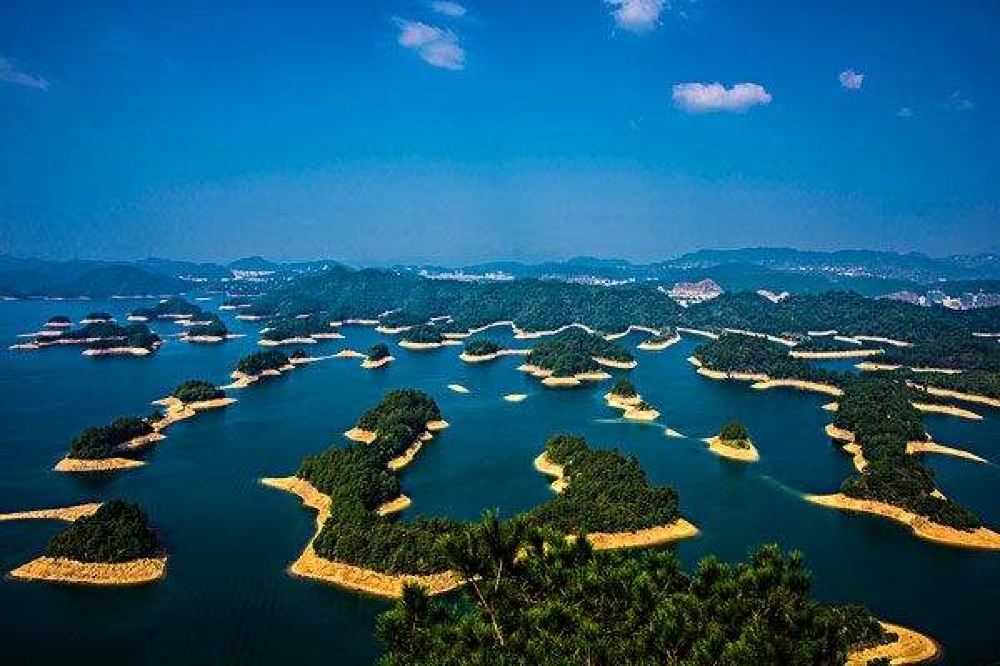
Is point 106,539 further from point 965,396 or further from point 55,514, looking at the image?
point 965,396

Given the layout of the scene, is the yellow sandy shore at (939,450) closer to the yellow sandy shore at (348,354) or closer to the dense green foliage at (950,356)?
the dense green foliage at (950,356)

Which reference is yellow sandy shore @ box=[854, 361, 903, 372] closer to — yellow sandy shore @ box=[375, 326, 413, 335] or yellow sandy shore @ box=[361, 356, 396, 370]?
yellow sandy shore @ box=[361, 356, 396, 370]

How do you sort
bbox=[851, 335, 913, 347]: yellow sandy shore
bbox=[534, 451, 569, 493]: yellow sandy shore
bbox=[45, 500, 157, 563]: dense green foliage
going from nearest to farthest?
1. bbox=[45, 500, 157, 563]: dense green foliage
2. bbox=[534, 451, 569, 493]: yellow sandy shore
3. bbox=[851, 335, 913, 347]: yellow sandy shore

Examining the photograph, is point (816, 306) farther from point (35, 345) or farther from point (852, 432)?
point (35, 345)

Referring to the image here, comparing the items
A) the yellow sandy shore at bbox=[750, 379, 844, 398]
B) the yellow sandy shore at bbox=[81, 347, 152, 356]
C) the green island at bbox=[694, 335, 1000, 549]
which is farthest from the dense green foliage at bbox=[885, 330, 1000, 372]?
the yellow sandy shore at bbox=[81, 347, 152, 356]

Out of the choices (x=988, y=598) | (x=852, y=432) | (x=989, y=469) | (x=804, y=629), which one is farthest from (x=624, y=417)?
(x=804, y=629)

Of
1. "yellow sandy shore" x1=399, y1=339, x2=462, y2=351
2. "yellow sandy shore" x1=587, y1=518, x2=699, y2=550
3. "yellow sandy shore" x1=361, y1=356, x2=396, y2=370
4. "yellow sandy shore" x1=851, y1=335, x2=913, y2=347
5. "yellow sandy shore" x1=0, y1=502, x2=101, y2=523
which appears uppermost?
"yellow sandy shore" x1=587, y1=518, x2=699, y2=550
